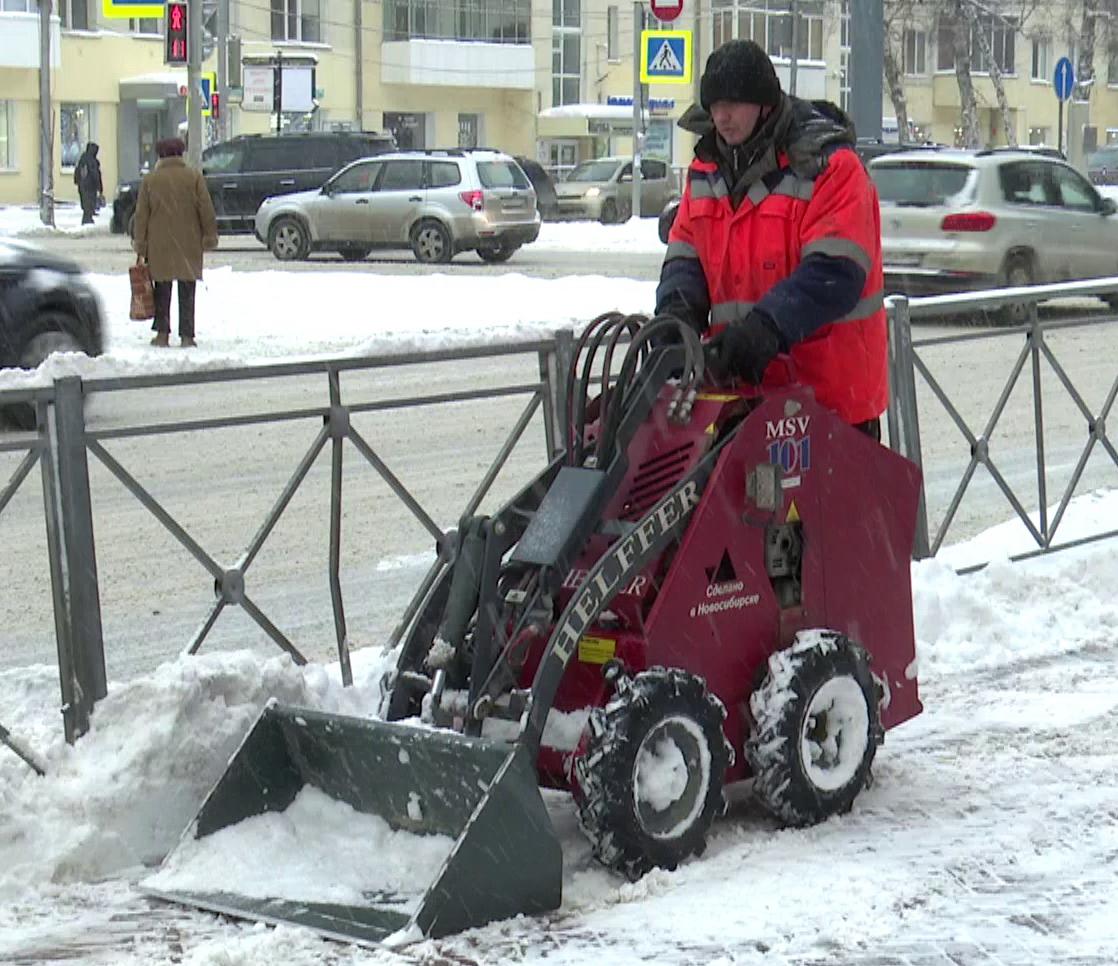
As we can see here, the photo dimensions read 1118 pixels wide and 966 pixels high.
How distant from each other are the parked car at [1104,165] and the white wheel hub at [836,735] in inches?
2115

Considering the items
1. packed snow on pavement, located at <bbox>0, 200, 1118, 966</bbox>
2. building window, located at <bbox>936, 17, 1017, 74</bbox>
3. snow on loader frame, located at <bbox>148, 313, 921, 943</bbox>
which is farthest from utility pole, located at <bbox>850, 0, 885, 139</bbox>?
building window, located at <bbox>936, 17, 1017, 74</bbox>

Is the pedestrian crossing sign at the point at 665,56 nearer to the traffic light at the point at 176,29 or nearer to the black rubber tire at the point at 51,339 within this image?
the traffic light at the point at 176,29

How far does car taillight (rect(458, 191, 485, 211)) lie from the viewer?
1074 inches

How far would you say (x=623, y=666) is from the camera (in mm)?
4574

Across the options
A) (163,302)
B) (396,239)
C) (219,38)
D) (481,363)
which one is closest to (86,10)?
(219,38)

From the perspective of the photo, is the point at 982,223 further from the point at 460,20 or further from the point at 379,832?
the point at 460,20

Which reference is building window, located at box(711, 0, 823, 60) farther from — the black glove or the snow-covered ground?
the black glove

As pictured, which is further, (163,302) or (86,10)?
(86,10)

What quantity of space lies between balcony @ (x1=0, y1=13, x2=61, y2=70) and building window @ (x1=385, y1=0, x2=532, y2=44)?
11559 mm

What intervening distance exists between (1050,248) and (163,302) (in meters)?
8.03

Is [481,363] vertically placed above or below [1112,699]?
above

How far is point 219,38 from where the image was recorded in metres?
40.0

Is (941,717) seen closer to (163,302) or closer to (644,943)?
(644,943)

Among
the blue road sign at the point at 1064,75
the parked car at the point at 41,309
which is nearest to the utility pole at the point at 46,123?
the blue road sign at the point at 1064,75
